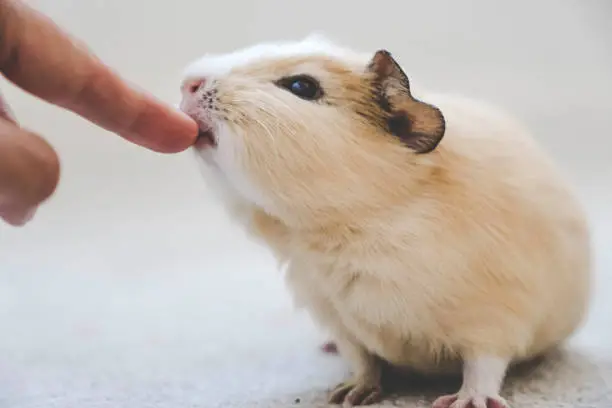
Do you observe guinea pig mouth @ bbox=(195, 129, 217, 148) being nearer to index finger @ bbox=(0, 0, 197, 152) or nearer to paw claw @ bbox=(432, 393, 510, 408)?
index finger @ bbox=(0, 0, 197, 152)

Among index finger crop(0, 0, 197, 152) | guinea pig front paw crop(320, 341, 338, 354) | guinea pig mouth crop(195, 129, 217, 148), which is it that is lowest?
guinea pig front paw crop(320, 341, 338, 354)

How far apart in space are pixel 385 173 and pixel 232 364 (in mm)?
485

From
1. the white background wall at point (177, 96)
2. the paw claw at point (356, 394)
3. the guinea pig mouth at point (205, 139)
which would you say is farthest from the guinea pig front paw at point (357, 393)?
the white background wall at point (177, 96)

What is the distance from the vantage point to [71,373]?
52.4 inches

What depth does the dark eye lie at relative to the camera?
1.00 meters

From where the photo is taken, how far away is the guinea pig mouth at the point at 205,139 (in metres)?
0.97

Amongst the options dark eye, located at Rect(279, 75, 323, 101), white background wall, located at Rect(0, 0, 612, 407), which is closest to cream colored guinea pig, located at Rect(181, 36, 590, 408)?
dark eye, located at Rect(279, 75, 323, 101)

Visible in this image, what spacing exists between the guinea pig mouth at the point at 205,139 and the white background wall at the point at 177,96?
2.93 feet

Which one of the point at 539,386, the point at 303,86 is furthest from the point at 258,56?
the point at 539,386

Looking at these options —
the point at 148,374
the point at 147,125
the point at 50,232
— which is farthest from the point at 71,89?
the point at 50,232

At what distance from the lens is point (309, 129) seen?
966mm

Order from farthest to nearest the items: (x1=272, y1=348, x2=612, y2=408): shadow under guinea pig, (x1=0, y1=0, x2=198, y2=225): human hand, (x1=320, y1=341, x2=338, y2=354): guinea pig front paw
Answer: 1. (x1=320, y1=341, x2=338, y2=354): guinea pig front paw
2. (x1=272, y1=348, x2=612, y2=408): shadow under guinea pig
3. (x1=0, y1=0, x2=198, y2=225): human hand

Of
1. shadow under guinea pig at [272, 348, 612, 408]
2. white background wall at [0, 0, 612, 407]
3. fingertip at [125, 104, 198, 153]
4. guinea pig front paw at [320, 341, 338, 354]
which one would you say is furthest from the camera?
white background wall at [0, 0, 612, 407]

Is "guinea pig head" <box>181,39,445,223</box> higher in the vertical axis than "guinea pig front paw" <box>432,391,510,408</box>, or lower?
higher
